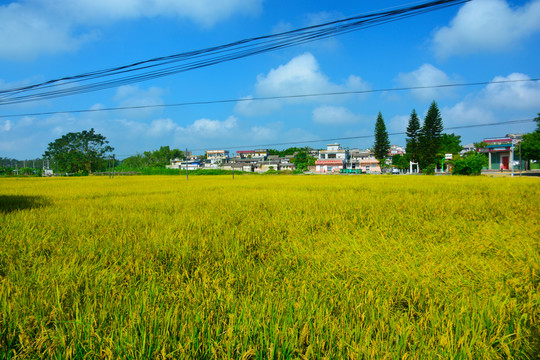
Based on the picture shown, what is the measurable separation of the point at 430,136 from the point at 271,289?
184ft

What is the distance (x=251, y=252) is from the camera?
314cm

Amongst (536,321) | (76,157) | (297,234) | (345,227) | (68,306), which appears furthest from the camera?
(76,157)

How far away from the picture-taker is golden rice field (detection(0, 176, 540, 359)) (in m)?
1.33

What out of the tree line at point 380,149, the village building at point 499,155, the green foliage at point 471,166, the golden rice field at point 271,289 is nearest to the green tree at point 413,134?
the tree line at point 380,149

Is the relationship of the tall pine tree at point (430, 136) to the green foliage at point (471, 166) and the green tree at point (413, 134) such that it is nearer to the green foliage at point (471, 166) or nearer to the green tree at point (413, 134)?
the green tree at point (413, 134)

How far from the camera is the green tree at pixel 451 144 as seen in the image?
59.0 metres

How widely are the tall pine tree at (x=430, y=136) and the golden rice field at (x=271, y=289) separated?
50545mm

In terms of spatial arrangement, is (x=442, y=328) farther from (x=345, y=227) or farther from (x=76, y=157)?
(x=76, y=157)

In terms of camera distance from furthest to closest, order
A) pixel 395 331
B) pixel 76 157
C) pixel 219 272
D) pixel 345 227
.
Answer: pixel 76 157
pixel 345 227
pixel 219 272
pixel 395 331

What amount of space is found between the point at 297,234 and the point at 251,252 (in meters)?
0.90

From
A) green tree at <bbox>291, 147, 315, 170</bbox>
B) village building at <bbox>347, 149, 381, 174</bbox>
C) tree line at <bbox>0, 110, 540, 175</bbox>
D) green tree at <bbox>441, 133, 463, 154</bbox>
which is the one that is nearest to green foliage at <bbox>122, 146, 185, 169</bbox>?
tree line at <bbox>0, 110, 540, 175</bbox>

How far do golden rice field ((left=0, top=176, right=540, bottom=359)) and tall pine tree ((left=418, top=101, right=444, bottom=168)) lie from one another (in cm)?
5055

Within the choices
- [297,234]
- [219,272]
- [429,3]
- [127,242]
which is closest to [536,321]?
[219,272]

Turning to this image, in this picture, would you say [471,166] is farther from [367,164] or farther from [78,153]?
[78,153]
